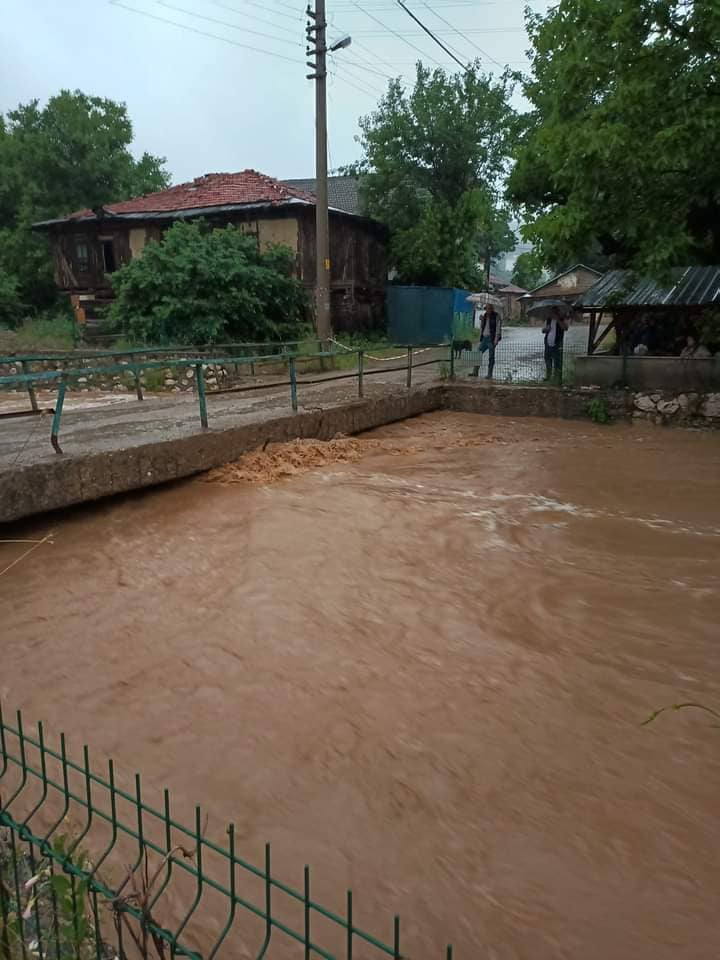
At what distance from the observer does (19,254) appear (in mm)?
25688

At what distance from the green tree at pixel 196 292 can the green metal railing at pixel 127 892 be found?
14.7 meters

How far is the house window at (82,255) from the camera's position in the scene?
76.5 ft

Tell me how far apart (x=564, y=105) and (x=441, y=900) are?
10.8 m

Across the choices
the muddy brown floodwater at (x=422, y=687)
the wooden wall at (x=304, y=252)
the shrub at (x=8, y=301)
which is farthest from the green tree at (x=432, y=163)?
the muddy brown floodwater at (x=422, y=687)

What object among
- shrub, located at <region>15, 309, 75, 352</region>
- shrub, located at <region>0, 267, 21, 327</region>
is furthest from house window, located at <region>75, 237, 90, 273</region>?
shrub, located at <region>0, 267, 21, 327</region>

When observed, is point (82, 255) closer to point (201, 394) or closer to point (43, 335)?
point (43, 335)

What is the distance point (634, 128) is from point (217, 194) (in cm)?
A: 1493

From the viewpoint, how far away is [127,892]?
9.33ft

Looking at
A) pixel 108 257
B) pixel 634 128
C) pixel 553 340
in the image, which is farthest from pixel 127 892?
pixel 108 257

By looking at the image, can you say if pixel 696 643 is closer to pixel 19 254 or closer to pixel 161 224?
pixel 161 224

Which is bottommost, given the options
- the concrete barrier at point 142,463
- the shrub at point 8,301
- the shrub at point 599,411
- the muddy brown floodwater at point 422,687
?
the muddy brown floodwater at point 422,687

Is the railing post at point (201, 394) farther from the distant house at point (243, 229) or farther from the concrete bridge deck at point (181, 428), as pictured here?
the distant house at point (243, 229)

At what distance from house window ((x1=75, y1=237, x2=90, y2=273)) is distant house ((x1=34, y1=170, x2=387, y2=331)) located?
3cm

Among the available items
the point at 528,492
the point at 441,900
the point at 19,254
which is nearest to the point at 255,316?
the point at 528,492
